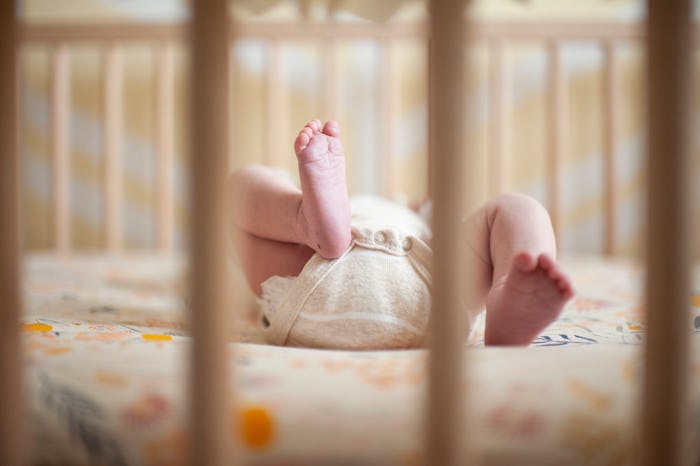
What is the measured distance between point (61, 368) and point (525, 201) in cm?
46

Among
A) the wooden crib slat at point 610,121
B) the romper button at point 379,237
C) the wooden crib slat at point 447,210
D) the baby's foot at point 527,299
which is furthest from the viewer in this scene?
the wooden crib slat at point 610,121

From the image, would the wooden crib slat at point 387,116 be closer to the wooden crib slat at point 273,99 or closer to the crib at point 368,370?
the wooden crib slat at point 273,99

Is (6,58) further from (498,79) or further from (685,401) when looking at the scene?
(498,79)

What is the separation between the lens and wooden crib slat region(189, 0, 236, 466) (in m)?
0.33

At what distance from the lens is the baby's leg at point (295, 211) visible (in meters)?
0.51

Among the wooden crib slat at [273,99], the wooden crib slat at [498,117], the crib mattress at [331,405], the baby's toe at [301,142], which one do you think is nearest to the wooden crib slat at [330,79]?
the wooden crib slat at [273,99]

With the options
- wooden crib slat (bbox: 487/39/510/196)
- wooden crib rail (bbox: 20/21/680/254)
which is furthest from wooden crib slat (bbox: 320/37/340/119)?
wooden crib slat (bbox: 487/39/510/196)

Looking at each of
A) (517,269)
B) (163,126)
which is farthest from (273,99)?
(517,269)

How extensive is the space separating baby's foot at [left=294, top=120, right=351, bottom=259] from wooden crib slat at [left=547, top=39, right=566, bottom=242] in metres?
0.87

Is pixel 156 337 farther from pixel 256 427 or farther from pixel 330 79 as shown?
pixel 330 79

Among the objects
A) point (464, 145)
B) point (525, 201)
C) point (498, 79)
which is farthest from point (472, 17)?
point (498, 79)

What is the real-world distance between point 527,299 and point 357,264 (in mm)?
170

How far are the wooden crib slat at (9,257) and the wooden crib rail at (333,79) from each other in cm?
97

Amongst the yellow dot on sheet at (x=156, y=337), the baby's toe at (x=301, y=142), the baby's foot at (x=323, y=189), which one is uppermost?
the baby's toe at (x=301, y=142)
